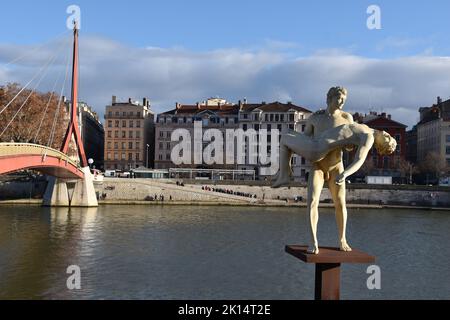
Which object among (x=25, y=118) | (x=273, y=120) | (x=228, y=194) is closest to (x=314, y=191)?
(x=25, y=118)

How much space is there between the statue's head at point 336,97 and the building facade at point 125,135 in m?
80.0

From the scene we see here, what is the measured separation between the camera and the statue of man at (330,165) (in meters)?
10.2

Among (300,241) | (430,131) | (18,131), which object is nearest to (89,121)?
(18,131)

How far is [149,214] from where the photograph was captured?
4741 centimetres

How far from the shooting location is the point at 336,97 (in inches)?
401

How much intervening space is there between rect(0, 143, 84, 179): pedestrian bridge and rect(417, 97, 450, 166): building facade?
53879 mm

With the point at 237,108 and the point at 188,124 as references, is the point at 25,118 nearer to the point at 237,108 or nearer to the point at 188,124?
the point at 188,124

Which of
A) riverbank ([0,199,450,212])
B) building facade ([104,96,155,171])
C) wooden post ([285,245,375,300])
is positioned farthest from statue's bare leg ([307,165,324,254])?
building facade ([104,96,155,171])

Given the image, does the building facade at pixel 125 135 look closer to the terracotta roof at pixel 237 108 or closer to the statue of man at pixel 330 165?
the terracotta roof at pixel 237 108

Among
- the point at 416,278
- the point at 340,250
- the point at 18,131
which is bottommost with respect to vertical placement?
the point at 416,278

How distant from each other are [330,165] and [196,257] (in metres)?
15.8
